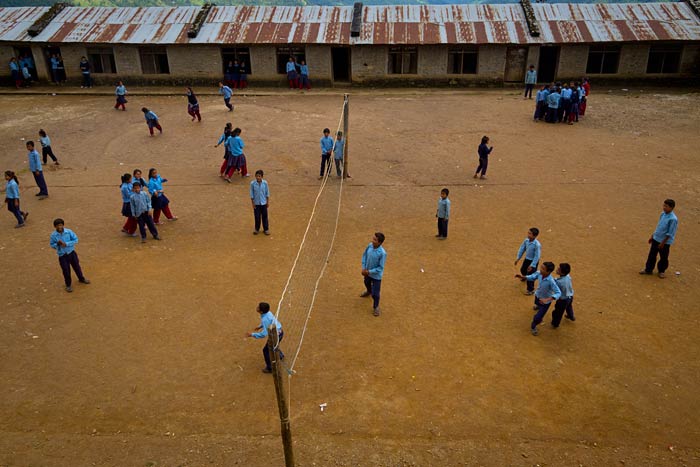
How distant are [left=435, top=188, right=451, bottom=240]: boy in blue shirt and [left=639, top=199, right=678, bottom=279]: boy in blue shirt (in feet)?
12.2

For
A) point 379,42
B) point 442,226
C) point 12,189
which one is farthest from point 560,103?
point 12,189

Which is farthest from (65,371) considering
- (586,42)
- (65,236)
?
(586,42)

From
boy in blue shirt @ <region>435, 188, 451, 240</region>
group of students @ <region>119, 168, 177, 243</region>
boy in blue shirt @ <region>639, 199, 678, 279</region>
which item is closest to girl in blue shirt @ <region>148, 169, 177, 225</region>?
group of students @ <region>119, 168, 177, 243</region>

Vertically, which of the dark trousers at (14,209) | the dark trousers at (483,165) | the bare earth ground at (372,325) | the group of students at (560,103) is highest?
the group of students at (560,103)

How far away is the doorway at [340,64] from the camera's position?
92.4ft

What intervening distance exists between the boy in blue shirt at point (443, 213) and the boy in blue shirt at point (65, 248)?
6.88 meters

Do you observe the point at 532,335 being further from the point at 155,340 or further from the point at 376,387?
the point at 155,340

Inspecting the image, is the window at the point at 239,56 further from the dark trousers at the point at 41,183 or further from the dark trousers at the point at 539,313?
the dark trousers at the point at 539,313

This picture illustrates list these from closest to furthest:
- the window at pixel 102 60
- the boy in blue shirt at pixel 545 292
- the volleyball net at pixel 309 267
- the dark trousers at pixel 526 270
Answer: the boy in blue shirt at pixel 545 292 → the volleyball net at pixel 309 267 → the dark trousers at pixel 526 270 → the window at pixel 102 60

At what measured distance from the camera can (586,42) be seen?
24.3 metres

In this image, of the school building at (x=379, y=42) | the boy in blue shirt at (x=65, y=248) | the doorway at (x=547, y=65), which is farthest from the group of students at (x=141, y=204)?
the doorway at (x=547, y=65)

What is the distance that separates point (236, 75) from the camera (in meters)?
25.5

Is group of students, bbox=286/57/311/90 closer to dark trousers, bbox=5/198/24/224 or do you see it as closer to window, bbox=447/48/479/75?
window, bbox=447/48/479/75

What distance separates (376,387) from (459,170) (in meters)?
9.40
